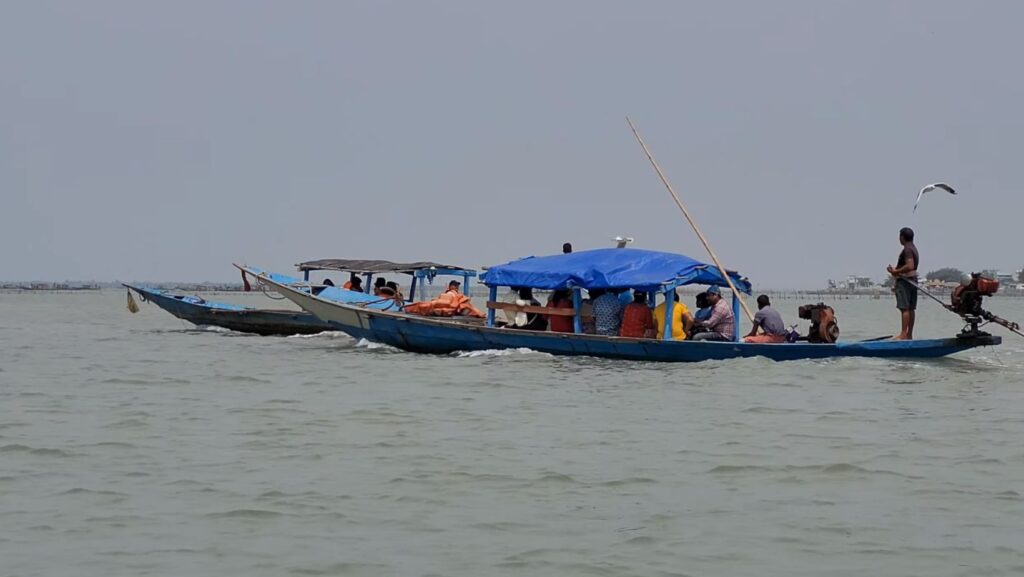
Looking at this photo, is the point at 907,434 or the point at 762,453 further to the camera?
the point at 907,434

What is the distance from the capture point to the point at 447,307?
21.9 meters

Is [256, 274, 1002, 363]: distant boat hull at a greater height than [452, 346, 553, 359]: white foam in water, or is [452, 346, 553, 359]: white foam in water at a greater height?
[256, 274, 1002, 363]: distant boat hull

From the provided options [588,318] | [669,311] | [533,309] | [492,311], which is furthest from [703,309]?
[492,311]

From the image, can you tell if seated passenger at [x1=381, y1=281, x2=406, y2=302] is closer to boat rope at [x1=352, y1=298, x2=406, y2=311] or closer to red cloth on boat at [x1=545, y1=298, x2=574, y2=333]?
boat rope at [x1=352, y1=298, x2=406, y2=311]

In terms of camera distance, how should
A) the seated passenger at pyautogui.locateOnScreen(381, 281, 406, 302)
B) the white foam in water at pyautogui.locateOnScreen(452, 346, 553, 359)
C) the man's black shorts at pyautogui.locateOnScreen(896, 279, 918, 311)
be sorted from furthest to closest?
the seated passenger at pyautogui.locateOnScreen(381, 281, 406, 302) → the white foam in water at pyautogui.locateOnScreen(452, 346, 553, 359) → the man's black shorts at pyautogui.locateOnScreen(896, 279, 918, 311)

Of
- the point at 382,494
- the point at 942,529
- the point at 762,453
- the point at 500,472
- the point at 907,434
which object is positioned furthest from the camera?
the point at 907,434

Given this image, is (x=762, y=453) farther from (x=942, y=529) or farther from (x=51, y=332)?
(x=51, y=332)

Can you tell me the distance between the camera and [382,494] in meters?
9.07

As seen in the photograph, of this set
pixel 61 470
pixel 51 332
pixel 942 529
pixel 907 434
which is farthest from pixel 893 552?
pixel 51 332

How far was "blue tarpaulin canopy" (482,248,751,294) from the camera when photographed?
18438 millimetres

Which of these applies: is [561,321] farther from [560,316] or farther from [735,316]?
[735,316]

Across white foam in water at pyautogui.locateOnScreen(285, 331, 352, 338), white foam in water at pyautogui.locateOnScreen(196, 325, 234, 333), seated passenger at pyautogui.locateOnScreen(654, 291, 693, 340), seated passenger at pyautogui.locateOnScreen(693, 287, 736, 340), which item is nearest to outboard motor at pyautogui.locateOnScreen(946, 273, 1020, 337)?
seated passenger at pyautogui.locateOnScreen(693, 287, 736, 340)

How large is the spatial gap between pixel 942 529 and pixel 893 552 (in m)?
0.77

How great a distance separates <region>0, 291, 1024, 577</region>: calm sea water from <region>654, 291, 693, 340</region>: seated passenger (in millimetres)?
774
